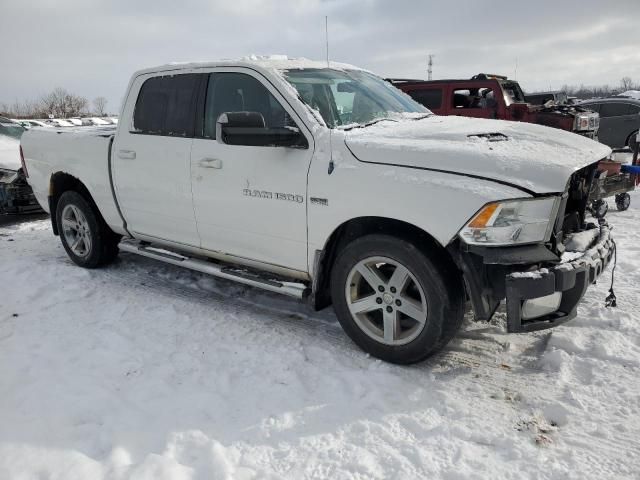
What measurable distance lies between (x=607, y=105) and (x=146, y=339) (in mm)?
13747

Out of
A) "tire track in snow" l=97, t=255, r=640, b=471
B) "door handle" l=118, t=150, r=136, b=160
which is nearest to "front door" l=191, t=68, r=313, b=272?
"tire track in snow" l=97, t=255, r=640, b=471

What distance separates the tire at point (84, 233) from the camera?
498 cm

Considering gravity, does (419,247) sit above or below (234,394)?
above

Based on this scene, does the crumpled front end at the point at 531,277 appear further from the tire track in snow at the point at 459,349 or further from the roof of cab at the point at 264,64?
the roof of cab at the point at 264,64

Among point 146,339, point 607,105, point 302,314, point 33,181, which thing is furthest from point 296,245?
point 607,105

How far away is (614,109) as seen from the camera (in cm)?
1313

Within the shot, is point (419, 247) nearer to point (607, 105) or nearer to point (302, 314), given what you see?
point (302, 314)

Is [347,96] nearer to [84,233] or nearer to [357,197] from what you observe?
[357,197]

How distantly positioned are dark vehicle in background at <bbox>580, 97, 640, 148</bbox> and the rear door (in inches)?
474

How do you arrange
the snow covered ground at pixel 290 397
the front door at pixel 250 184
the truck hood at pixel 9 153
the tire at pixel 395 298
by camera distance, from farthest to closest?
the truck hood at pixel 9 153 < the front door at pixel 250 184 < the tire at pixel 395 298 < the snow covered ground at pixel 290 397

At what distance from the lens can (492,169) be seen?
8.77ft

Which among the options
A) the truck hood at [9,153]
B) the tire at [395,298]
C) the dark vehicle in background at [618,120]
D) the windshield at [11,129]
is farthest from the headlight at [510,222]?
the dark vehicle in background at [618,120]

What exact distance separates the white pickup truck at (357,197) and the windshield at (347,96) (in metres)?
0.02

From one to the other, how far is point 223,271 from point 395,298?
147 cm
